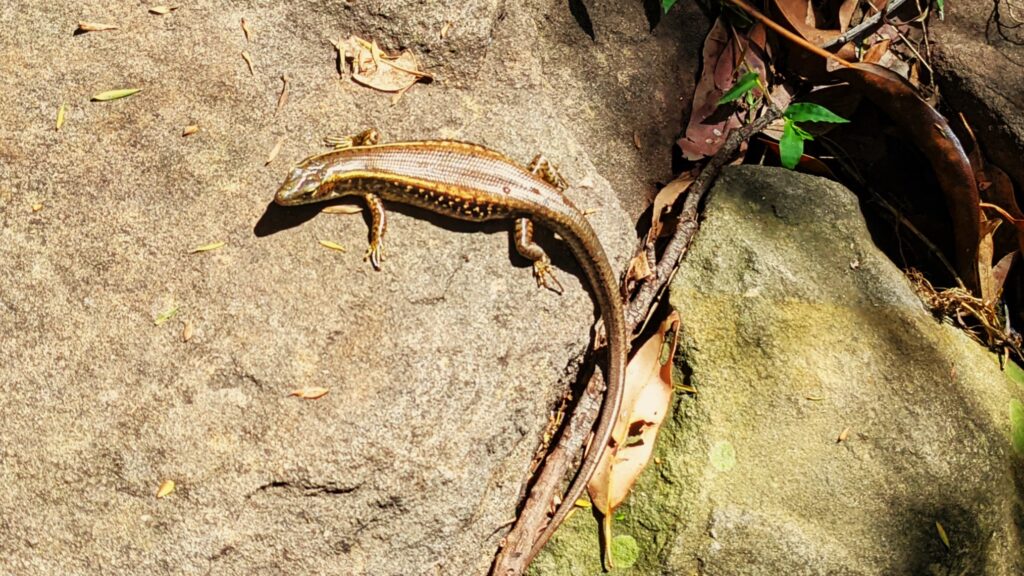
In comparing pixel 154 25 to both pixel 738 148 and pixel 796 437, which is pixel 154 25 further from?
pixel 796 437

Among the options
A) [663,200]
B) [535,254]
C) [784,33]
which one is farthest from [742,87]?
[535,254]

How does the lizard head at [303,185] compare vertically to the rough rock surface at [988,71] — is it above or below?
below

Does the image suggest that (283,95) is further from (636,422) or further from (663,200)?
(636,422)

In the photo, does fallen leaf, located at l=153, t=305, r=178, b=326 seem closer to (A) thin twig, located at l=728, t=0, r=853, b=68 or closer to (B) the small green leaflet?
(B) the small green leaflet

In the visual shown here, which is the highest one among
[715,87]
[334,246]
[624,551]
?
[715,87]

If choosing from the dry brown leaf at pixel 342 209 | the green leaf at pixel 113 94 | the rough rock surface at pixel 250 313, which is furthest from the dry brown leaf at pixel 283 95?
the green leaf at pixel 113 94

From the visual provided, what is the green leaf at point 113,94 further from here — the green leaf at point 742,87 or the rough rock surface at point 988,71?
the rough rock surface at point 988,71
